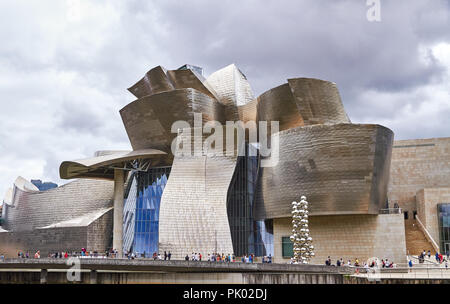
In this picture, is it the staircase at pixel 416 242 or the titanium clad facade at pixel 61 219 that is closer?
the staircase at pixel 416 242

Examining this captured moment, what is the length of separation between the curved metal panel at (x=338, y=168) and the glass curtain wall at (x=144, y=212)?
1152 centimetres

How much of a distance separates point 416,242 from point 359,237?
22.4 feet

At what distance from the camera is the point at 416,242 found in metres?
41.8

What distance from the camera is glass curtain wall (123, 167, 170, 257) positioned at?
142 ft

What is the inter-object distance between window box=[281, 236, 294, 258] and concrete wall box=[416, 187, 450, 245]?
1211cm

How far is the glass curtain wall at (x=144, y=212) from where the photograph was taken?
43.2 meters

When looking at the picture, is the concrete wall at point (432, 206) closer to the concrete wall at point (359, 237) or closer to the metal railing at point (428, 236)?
the metal railing at point (428, 236)

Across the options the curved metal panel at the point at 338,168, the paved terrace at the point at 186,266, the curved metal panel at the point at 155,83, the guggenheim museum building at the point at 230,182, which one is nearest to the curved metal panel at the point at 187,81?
the guggenheim museum building at the point at 230,182

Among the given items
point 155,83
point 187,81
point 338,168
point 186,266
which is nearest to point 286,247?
point 338,168

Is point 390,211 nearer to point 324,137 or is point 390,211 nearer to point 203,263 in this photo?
point 324,137

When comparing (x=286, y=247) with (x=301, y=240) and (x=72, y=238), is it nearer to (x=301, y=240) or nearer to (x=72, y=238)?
(x=301, y=240)

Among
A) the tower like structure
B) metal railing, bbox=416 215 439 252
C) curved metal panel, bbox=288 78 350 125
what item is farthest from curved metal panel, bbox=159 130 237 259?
metal railing, bbox=416 215 439 252

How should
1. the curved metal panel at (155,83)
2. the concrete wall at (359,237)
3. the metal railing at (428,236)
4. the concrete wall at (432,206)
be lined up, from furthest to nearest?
the curved metal panel at (155,83) → the concrete wall at (432,206) → the metal railing at (428,236) → the concrete wall at (359,237)

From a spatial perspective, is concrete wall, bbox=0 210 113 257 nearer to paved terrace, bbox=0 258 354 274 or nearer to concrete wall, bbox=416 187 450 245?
paved terrace, bbox=0 258 354 274
